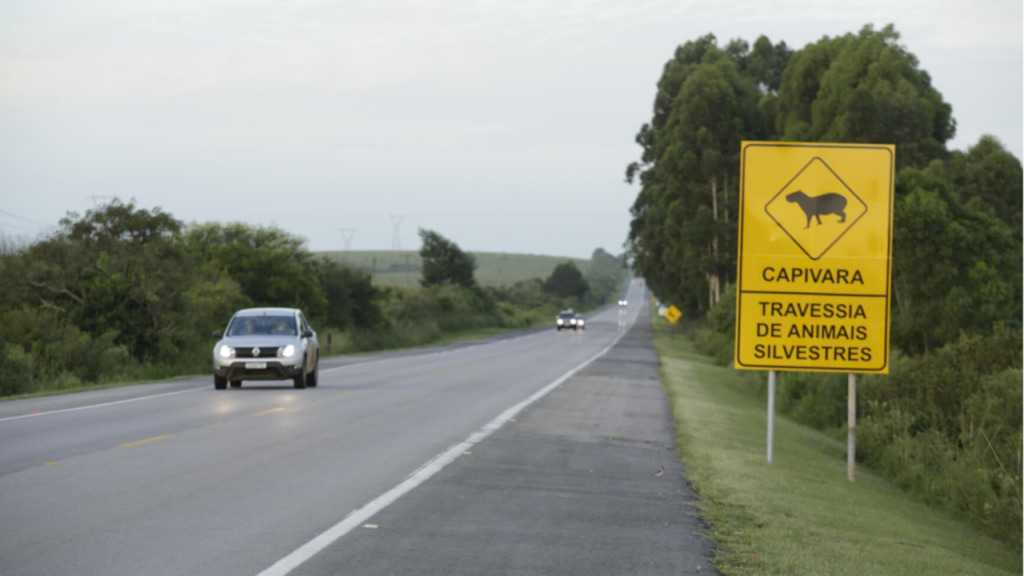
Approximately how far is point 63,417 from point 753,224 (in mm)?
10382

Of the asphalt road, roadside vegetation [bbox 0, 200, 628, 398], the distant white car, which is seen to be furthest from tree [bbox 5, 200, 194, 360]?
the distant white car

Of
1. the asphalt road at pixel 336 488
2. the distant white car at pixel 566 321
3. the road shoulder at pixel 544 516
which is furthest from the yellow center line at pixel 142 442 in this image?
the distant white car at pixel 566 321

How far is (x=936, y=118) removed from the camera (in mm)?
57375

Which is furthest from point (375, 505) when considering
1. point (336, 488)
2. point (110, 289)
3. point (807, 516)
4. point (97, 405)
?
point (110, 289)

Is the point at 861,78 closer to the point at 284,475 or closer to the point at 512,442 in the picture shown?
the point at 512,442

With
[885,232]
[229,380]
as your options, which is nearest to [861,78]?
[229,380]

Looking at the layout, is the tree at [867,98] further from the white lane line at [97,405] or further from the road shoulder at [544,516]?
the road shoulder at [544,516]

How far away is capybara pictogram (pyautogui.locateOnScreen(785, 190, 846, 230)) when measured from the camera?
48.4ft

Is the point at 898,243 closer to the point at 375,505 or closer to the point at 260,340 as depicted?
the point at 260,340

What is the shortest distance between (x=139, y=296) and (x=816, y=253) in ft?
82.8

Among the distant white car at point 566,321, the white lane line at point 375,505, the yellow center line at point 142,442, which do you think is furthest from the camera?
the distant white car at point 566,321

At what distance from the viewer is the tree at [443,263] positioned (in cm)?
12181

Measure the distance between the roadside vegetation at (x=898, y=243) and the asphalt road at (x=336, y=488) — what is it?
→ 226cm

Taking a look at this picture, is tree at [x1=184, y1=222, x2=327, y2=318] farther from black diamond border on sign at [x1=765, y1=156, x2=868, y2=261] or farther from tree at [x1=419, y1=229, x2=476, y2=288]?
tree at [x1=419, y1=229, x2=476, y2=288]
